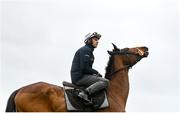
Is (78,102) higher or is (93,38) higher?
(93,38)

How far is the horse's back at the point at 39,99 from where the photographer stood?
904 inches

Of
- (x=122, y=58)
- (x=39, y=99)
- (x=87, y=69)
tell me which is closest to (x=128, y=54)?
(x=122, y=58)

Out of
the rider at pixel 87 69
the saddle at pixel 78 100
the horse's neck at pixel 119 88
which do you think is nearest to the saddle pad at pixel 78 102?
the saddle at pixel 78 100

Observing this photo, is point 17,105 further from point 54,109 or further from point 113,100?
point 113,100

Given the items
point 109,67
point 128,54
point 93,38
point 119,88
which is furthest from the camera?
point 128,54

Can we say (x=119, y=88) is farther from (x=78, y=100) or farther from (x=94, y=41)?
(x=94, y=41)

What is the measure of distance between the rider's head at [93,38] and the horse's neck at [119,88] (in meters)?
1.50

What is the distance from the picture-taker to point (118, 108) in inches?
930

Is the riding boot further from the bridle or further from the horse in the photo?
the bridle

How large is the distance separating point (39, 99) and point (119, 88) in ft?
9.77

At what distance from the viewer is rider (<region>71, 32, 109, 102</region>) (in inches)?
933

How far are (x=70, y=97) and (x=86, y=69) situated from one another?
1.16 metres

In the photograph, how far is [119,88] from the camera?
24.5 metres

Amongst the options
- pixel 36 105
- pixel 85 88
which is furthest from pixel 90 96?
pixel 36 105
